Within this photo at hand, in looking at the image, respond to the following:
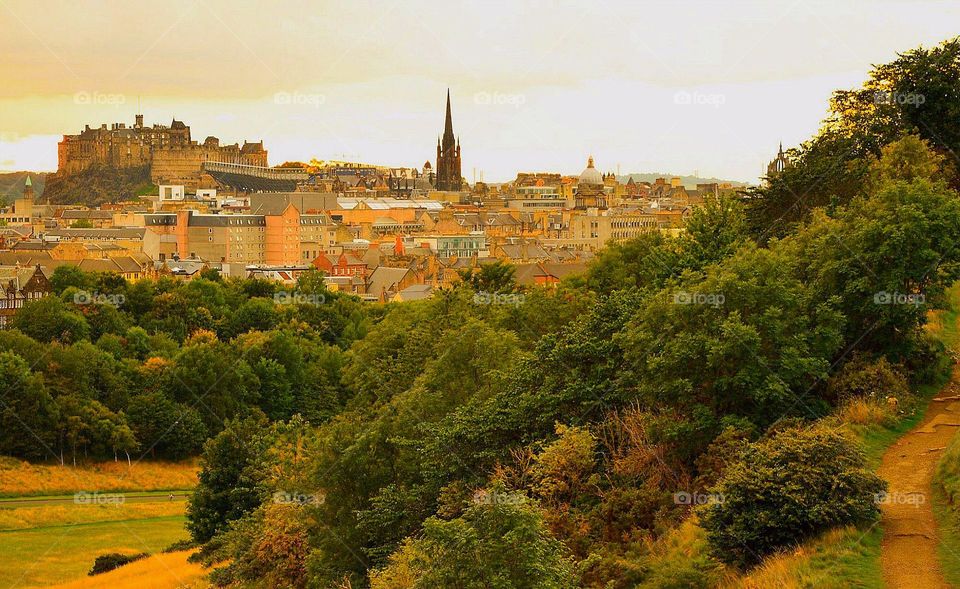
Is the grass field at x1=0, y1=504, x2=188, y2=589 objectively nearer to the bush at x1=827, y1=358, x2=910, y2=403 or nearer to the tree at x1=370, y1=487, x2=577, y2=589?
the bush at x1=827, y1=358, x2=910, y2=403

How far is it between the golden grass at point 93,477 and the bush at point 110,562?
35.2 ft

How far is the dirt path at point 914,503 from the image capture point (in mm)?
11820

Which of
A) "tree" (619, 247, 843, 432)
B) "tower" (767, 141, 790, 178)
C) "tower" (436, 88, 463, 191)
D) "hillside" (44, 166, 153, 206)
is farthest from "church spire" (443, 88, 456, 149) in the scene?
"tree" (619, 247, 843, 432)

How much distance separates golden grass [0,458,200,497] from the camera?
40.5 meters

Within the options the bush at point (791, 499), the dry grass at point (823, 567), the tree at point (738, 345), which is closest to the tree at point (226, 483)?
the tree at point (738, 345)

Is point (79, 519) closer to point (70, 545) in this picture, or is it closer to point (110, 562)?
point (70, 545)

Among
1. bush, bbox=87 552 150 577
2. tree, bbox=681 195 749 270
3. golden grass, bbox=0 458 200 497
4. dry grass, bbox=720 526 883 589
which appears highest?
tree, bbox=681 195 749 270

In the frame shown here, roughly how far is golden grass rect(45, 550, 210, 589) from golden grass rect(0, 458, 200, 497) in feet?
41.1

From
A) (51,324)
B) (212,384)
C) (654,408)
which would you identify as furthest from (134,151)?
(654,408)

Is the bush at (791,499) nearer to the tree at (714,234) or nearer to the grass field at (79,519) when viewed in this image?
the tree at (714,234)

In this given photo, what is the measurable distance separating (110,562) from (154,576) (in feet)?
13.7

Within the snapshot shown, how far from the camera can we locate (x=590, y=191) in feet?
547

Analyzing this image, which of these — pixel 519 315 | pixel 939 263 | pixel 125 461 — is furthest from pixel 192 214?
pixel 939 263

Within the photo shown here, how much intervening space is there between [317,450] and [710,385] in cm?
726
